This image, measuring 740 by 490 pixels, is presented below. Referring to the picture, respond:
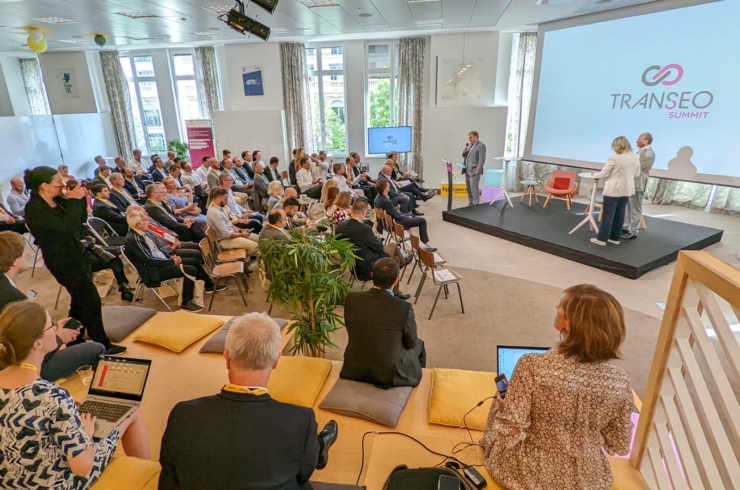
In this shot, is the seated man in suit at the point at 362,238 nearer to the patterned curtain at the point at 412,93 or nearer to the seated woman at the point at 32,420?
the seated woman at the point at 32,420

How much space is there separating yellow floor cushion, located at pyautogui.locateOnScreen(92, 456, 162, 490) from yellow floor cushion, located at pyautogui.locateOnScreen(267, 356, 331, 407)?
0.82 m

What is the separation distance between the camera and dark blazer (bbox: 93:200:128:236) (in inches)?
204

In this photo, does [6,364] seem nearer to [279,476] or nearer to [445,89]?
[279,476]

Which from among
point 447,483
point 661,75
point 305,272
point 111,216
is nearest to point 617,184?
point 661,75

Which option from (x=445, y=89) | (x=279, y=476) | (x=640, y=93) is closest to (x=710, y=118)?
(x=640, y=93)

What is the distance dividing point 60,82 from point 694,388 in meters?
14.8

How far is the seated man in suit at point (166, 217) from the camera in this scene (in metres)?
5.08

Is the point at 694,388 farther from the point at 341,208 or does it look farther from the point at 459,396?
the point at 341,208

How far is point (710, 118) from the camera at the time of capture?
5.68 metres

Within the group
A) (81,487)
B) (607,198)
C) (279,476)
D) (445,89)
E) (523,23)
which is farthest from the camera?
(445,89)

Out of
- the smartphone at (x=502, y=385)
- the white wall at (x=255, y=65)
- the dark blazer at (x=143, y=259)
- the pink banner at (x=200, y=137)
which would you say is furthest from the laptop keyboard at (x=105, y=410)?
the pink banner at (x=200, y=137)

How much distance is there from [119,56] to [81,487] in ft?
41.8

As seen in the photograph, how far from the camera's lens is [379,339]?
→ 253 cm

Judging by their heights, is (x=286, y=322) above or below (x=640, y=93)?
below
